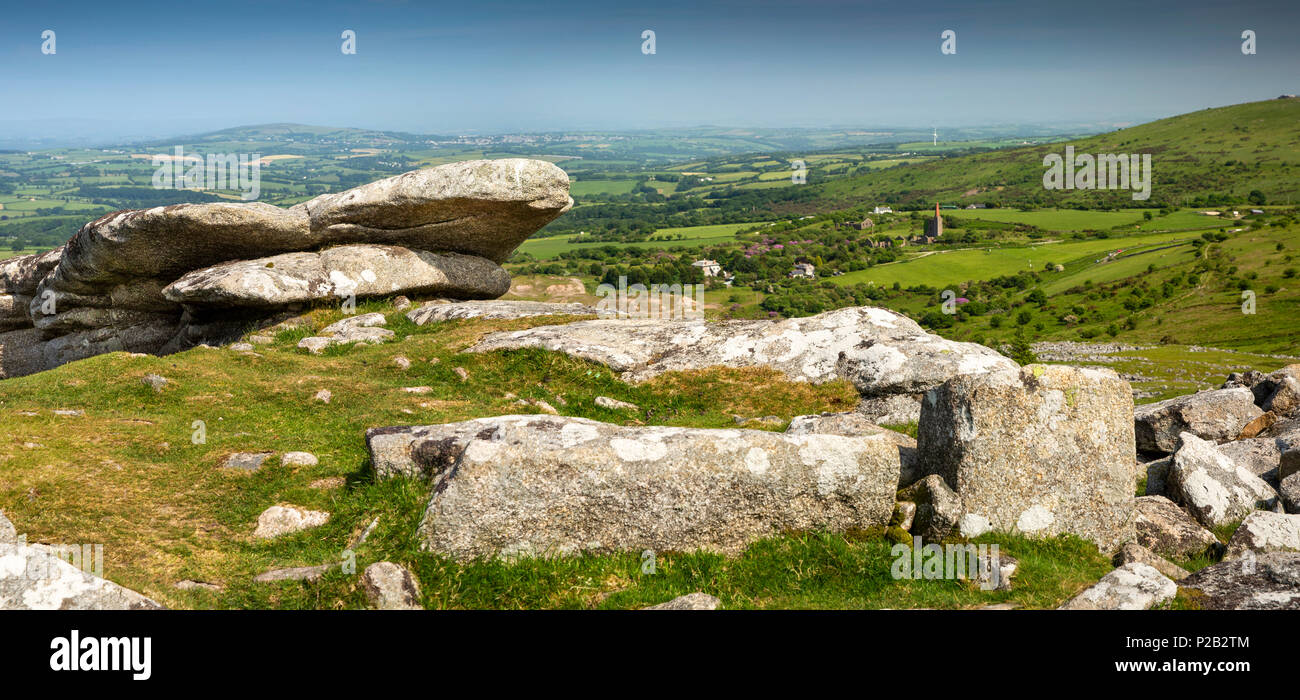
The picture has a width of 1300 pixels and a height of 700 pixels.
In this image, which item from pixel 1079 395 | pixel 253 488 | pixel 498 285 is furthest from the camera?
pixel 498 285

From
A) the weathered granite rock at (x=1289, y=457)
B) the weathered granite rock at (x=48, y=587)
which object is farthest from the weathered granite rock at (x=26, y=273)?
the weathered granite rock at (x=1289, y=457)

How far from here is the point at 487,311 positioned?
96.1 ft

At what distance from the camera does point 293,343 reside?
26688mm

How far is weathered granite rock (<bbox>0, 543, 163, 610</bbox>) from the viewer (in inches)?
326

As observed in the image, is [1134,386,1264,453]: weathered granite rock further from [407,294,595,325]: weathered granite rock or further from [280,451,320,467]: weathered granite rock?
[280,451,320,467]: weathered granite rock

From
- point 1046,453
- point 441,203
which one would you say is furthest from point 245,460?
point 441,203

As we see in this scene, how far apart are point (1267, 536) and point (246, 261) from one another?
34078 millimetres

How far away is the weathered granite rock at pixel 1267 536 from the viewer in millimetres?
11258

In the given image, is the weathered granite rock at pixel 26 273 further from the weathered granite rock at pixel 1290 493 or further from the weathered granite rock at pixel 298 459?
the weathered granite rock at pixel 1290 493

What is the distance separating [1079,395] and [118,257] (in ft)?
115

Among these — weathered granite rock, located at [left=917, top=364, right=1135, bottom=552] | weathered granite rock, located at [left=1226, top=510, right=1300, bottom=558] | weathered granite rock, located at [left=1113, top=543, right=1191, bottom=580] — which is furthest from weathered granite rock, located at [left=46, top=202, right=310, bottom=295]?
weathered granite rock, located at [left=1226, top=510, right=1300, bottom=558]
